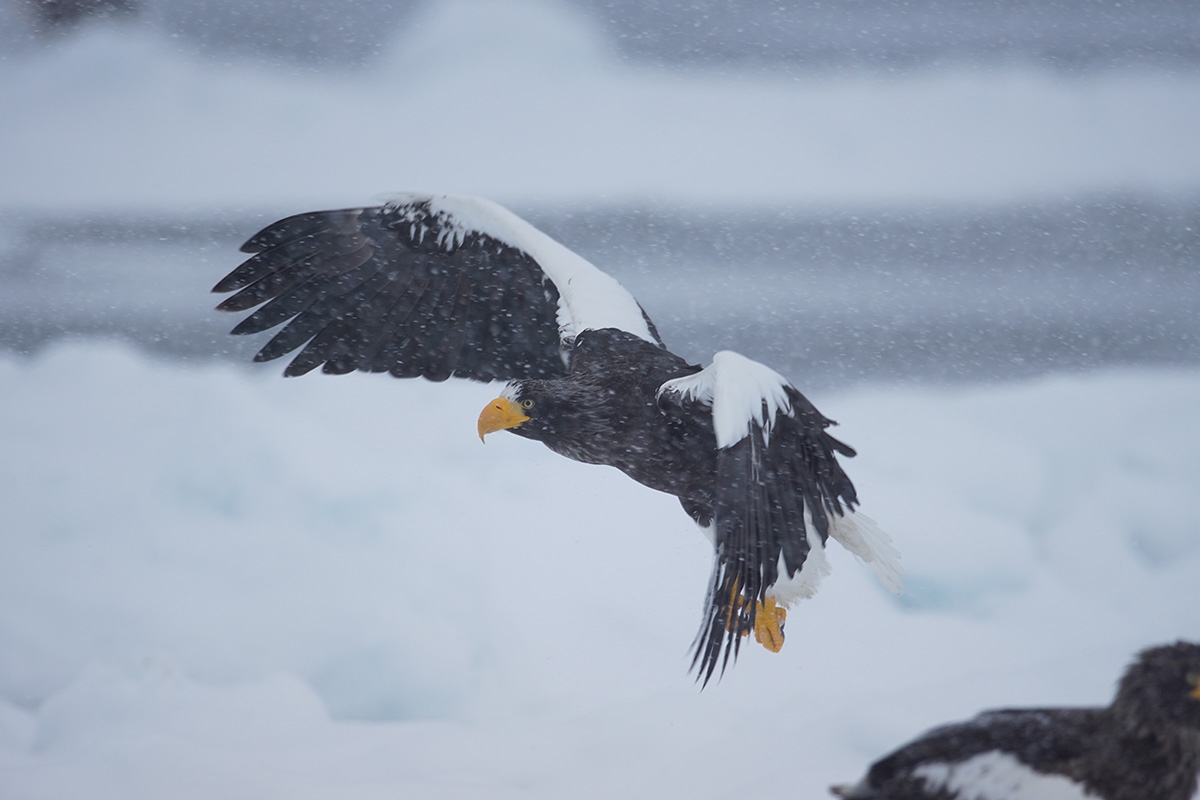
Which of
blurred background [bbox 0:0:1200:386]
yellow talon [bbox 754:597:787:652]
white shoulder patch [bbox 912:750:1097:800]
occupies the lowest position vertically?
white shoulder patch [bbox 912:750:1097:800]

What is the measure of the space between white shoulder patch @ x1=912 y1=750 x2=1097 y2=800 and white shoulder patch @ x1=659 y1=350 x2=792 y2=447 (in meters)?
0.82

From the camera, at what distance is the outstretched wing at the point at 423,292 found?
3.10m

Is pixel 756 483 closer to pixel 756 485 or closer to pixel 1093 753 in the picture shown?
pixel 756 485

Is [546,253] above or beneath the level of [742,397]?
above

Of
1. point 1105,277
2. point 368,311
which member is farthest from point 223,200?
point 1105,277

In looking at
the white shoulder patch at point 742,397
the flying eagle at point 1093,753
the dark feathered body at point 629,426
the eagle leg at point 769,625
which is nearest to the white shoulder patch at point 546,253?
the dark feathered body at point 629,426

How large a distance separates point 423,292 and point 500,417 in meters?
0.71

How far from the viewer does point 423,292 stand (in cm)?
322

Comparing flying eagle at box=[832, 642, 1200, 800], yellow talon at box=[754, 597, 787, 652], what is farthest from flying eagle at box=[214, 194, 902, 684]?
flying eagle at box=[832, 642, 1200, 800]

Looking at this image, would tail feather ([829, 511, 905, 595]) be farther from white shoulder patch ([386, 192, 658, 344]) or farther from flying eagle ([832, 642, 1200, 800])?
flying eagle ([832, 642, 1200, 800])

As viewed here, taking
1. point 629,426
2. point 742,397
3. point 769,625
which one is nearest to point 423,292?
point 629,426

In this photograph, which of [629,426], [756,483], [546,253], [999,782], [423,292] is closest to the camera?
[999,782]

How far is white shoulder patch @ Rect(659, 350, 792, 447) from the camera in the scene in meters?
2.19

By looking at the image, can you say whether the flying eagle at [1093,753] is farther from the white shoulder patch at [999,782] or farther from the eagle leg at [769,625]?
the eagle leg at [769,625]
